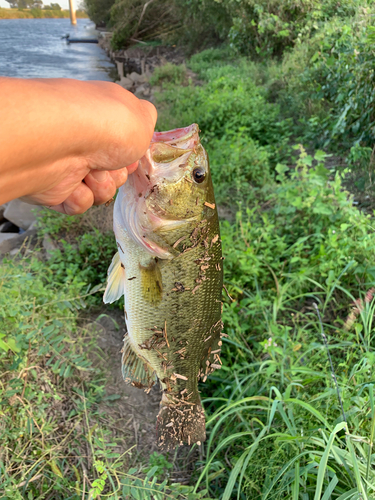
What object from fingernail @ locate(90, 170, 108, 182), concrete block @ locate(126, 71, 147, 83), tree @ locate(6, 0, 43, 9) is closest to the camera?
fingernail @ locate(90, 170, 108, 182)

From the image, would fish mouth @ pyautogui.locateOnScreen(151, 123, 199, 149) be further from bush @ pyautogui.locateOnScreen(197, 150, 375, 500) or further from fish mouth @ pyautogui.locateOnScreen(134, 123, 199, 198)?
bush @ pyautogui.locateOnScreen(197, 150, 375, 500)

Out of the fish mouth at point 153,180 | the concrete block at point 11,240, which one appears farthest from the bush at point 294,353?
the concrete block at point 11,240

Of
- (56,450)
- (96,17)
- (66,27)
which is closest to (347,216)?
(56,450)

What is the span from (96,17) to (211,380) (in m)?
10.5

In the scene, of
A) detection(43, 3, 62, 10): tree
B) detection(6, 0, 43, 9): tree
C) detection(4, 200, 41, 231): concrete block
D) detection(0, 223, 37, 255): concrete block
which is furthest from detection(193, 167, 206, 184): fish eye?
detection(4, 200, 41, 231): concrete block

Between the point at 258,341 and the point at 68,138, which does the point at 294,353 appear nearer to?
the point at 258,341

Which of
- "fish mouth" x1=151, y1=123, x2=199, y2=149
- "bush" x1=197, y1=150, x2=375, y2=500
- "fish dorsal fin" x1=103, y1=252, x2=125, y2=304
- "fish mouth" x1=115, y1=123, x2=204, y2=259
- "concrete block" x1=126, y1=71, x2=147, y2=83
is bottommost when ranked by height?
"bush" x1=197, y1=150, x2=375, y2=500

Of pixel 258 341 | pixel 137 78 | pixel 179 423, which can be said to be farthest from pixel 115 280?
pixel 137 78

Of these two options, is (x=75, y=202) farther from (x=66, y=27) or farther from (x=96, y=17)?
(x=96, y=17)

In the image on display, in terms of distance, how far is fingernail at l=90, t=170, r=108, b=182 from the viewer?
48.0 inches

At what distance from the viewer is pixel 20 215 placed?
215 inches

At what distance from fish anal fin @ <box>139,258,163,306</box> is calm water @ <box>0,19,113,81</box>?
14.8 feet

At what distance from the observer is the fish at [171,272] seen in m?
1.34

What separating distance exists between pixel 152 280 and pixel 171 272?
94 millimetres
